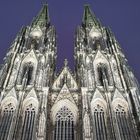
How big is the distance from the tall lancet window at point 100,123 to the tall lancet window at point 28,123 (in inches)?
226

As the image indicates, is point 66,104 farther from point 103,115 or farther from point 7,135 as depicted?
point 7,135

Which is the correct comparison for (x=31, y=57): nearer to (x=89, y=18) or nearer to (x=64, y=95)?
(x=64, y=95)

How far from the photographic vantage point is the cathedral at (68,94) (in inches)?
1033

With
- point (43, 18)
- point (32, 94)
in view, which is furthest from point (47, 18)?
point (32, 94)

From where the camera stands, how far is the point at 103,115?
28.1 meters

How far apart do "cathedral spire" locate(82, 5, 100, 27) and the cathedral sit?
5092mm

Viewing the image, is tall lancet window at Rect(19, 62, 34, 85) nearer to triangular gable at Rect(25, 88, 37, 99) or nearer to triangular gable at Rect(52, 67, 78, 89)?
triangular gable at Rect(25, 88, 37, 99)

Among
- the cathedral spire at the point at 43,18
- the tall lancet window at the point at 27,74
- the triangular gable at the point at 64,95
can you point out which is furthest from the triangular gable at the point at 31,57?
the cathedral spire at the point at 43,18

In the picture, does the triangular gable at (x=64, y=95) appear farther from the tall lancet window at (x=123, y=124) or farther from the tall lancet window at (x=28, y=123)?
the tall lancet window at (x=123, y=124)

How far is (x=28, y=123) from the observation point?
26781 mm

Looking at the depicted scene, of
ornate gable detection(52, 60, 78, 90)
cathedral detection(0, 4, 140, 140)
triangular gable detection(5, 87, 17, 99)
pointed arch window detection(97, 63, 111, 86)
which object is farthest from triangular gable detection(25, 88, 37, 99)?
pointed arch window detection(97, 63, 111, 86)

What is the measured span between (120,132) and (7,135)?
9823 millimetres

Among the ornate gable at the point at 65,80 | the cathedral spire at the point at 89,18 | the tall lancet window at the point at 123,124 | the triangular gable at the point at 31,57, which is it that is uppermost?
the cathedral spire at the point at 89,18

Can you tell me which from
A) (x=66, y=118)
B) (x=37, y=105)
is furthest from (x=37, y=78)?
(x=66, y=118)
